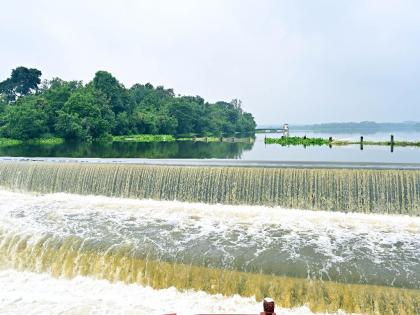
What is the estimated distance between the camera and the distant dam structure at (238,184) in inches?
407

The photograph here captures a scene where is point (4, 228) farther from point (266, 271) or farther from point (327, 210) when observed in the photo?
point (327, 210)

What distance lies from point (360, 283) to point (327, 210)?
4533mm

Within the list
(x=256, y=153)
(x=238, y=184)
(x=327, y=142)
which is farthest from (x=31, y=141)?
(x=238, y=184)

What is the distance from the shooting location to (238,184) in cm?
1162

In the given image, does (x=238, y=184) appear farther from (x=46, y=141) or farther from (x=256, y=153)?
(x=46, y=141)

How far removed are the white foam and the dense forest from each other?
31858mm

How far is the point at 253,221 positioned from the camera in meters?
9.73

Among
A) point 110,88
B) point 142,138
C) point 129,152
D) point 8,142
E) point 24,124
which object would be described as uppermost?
point 110,88

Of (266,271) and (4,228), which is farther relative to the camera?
(4,228)

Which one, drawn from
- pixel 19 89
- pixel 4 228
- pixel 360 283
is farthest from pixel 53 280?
pixel 19 89

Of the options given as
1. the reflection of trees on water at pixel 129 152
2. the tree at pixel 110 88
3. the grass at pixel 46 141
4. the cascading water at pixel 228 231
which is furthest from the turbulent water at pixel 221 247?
the tree at pixel 110 88

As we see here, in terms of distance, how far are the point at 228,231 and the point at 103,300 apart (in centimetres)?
338

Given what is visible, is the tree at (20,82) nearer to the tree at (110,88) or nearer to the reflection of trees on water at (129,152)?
the tree at (110,88)

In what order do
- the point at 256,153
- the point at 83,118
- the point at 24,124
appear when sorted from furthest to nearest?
the point at 83,118
the point at 24,124
the point at 256,153
